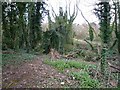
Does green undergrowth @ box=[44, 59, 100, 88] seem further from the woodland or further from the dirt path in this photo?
the dirt path

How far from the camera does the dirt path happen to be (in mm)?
5312

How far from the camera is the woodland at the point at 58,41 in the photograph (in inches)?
251

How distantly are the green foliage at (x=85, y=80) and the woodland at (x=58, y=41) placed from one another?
0.60 ft

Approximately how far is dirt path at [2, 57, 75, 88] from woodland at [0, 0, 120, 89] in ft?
0.21

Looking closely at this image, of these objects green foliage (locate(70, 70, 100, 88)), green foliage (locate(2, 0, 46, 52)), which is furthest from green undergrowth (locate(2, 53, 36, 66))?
green foliage (locate(70, 70, 100, 88))

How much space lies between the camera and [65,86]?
529 centimetres

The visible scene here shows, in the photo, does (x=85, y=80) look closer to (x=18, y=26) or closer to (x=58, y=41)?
(x=58, y=41)

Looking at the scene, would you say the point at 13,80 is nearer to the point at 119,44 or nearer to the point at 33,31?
the point at 33,31

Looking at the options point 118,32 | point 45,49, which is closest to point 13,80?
point 45,49

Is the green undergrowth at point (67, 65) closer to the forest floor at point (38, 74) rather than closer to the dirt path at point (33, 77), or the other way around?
the forest floor at point (38, 74)

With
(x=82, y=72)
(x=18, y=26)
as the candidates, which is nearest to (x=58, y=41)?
(x=18, y=26)

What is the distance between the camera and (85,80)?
5.61m

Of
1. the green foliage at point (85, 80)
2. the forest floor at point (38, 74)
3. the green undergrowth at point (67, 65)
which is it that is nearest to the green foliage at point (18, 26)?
the forest floor at point (38, 74)

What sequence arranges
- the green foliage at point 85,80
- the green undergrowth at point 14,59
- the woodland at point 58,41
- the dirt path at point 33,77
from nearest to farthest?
the dirt path at point 33,77
the green foliage at point 85,80
the woodland at point 58,41
the green undergrowth at point 14,59
